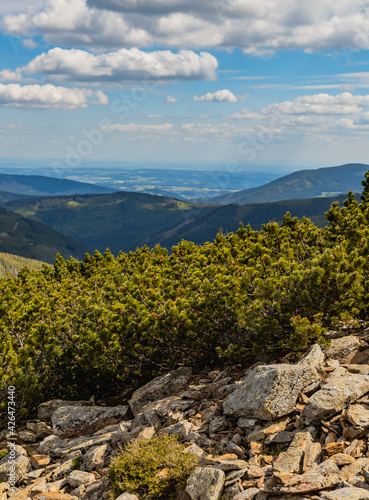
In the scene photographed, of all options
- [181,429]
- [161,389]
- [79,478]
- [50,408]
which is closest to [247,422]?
[181,429]

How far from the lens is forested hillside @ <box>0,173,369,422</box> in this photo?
20.6m

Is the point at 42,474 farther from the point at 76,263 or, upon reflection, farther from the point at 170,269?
the point at 76,263

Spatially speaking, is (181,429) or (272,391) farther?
(181,429)

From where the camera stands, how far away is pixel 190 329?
23.6 meters

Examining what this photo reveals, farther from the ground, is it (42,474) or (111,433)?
(111,433)

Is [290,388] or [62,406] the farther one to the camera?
[62,406]

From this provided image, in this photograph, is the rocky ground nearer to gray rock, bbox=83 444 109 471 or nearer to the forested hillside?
gray rock, bbox=83 444 109 471

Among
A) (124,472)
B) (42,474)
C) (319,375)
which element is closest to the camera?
(124,472)

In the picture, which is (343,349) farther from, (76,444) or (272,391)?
(76,444)

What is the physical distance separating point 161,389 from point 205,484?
10.1 metres

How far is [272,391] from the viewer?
1600 cm

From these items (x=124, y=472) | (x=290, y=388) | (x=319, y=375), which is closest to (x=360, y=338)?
(x=319, y=375)

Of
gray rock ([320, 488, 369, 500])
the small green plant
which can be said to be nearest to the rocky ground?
gray rock ([320, 488, 369, 500])

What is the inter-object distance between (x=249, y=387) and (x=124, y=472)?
5.86 m
